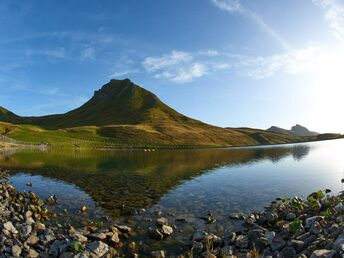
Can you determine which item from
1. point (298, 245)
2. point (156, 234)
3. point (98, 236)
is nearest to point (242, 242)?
point (298, 245)

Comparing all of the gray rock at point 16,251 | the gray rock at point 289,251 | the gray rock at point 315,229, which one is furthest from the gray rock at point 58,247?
the gray rock at point 315,229

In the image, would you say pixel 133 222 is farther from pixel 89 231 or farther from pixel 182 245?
pixel 182 245

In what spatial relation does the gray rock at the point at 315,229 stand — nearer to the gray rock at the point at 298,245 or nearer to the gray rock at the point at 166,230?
the gray rock at the point at 298,245

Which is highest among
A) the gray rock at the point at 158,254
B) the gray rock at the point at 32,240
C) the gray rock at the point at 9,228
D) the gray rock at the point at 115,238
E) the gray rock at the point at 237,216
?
the gray rock at the point at 9,228

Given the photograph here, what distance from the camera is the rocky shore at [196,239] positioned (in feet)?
60.5

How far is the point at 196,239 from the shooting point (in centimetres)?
2242

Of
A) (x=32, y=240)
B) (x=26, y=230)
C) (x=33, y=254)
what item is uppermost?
(x=26, y=230)

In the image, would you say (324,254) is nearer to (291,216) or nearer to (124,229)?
(291,216)

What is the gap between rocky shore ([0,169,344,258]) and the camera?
18.5 meters

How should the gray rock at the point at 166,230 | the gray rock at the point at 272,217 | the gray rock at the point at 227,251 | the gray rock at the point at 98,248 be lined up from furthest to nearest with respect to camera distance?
the gray rock at the point at 272,217, the gray rock at the point at 166,230, the gray rock at the point at 98,248, the gray rock at the point at 227,251

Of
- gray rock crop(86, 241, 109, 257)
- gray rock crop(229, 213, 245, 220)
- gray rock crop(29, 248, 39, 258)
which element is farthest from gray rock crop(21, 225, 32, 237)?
gray rock crop(229, 213, 245, 220)

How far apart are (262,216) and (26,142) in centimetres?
18462

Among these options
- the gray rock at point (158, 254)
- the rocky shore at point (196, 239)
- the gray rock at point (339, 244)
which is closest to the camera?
the gray rock at point (339, 244)

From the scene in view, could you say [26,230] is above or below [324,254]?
below
